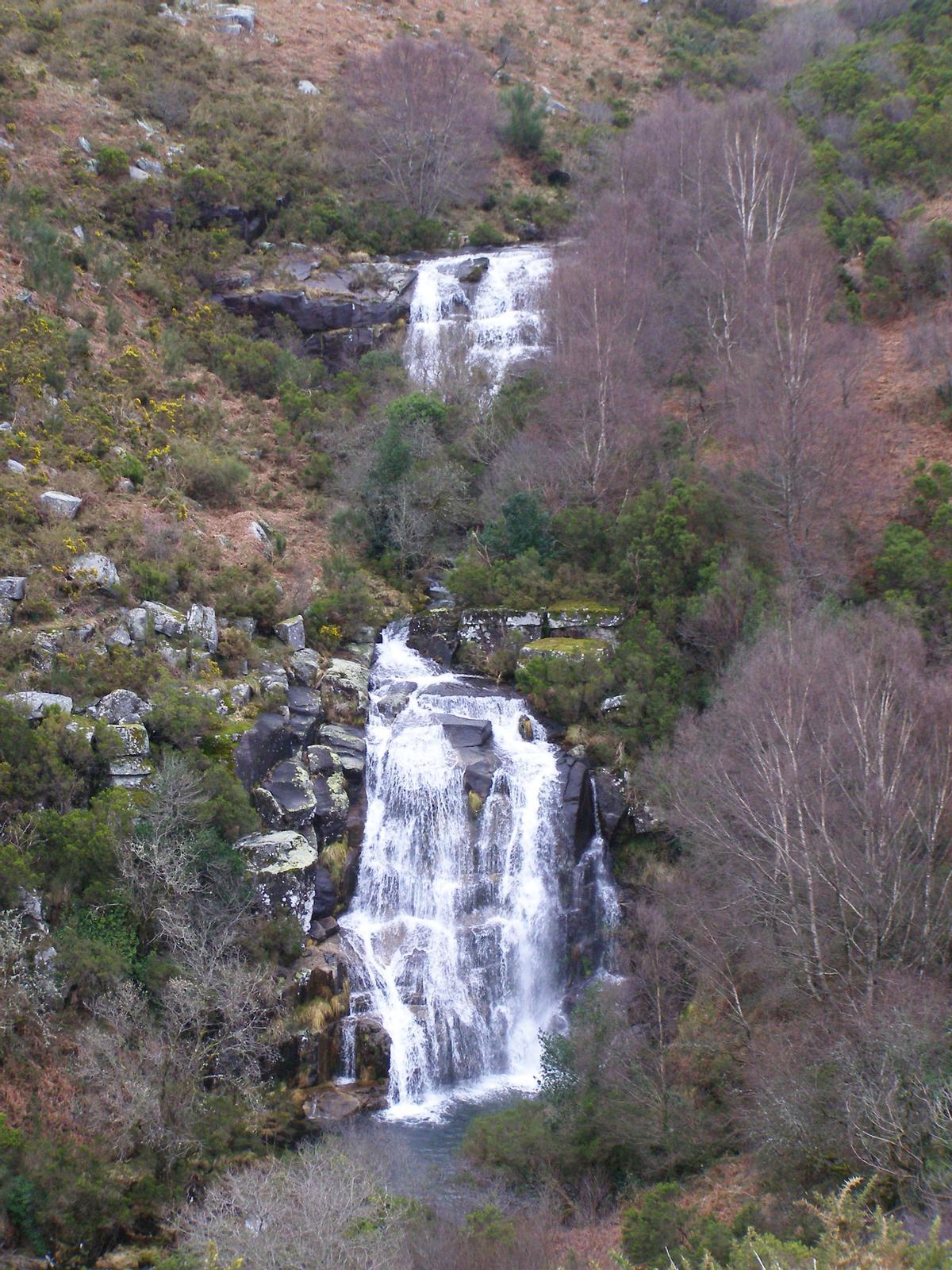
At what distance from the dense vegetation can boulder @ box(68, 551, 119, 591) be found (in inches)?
5.5

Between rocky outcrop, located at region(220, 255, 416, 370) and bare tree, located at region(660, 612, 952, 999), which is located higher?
rocky outcrop, located at region(220, 255, 416, 370)

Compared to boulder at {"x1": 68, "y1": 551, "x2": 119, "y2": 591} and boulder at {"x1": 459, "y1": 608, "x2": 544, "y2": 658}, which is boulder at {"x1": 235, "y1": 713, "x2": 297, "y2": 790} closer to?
boulder at {"x1": 68, "y1": 551, "x2": 119, "y2": 591}

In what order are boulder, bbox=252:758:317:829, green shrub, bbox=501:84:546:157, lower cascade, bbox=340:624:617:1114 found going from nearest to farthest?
lower cascade, bbox=340:624:617:1114, boulder, bbox=252:758:317:829, green shrub, bbox=501:84:546:157

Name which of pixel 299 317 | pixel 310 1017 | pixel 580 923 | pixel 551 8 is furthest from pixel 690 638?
pixel 551 8

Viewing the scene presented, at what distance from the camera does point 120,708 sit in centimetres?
1916

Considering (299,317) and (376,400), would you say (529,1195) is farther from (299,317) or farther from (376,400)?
(299,317)

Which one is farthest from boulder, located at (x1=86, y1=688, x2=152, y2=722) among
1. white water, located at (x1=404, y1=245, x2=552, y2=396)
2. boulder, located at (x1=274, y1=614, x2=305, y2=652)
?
white water, located at (x1=404, y1=245, x2=552, y2=396)

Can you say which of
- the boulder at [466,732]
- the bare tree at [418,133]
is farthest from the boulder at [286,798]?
the bare tree at [418,133]

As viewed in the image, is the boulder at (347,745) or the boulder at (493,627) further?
the boulder at (493,627)

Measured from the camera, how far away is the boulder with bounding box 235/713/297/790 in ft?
65.3

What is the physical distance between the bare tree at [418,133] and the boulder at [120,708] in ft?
97.1

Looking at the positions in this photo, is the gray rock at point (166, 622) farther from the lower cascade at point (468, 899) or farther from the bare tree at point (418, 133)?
the bare tree at point (418, 133)

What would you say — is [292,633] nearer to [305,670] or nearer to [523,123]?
[305,670]

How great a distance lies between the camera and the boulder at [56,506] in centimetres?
2209
